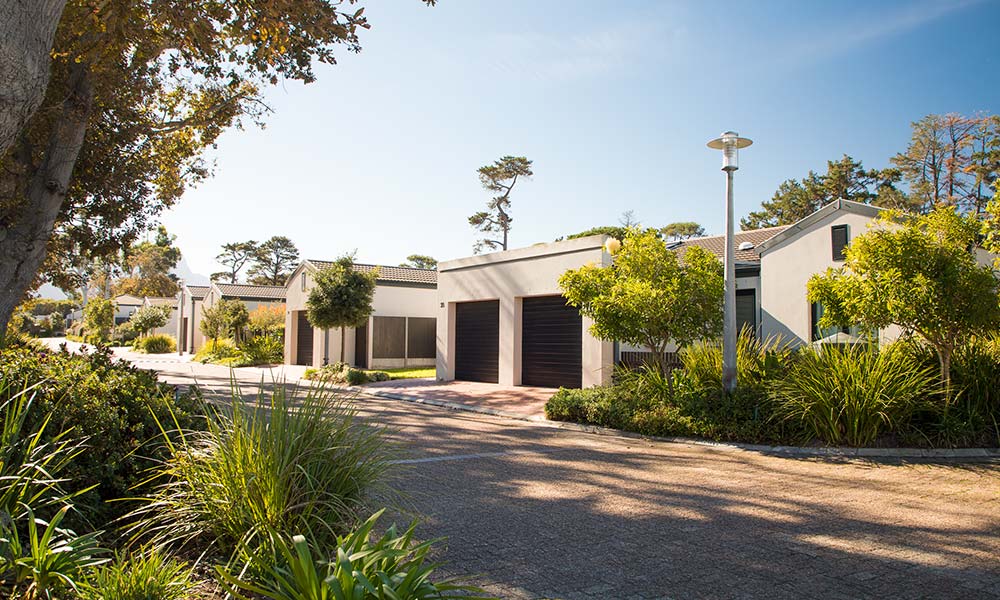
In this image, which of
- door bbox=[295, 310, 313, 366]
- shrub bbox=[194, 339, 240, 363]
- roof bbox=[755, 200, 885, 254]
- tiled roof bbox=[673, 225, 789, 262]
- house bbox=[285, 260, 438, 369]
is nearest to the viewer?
roof bbox=[755, 200, 885, 254]

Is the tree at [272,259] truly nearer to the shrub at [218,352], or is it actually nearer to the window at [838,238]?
the shrub at [218,352]

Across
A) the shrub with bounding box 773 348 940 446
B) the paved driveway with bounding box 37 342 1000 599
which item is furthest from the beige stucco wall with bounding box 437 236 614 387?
the paved driveway with bounding box 37 342 1000 599

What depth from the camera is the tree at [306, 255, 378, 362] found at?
72.5 ft

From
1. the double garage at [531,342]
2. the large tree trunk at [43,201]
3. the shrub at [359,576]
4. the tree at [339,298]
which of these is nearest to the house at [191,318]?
the tree at [339,298]

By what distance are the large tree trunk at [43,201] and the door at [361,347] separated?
1603 centimetres

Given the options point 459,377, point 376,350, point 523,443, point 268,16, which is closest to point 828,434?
point 523,443

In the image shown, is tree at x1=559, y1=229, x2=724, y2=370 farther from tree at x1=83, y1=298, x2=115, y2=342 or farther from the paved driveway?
tree at x1=83, y1=298, x2=115, y2=342

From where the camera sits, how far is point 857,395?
905cm

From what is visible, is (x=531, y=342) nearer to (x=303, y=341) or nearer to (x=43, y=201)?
(x=43, y=201)

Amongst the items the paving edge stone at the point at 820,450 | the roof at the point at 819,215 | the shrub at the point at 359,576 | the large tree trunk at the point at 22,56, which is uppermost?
the roof at the point at 819,215

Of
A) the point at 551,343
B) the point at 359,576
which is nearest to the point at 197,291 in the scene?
the point at 551,343

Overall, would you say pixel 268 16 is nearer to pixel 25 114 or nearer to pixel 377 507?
pixel 25 114

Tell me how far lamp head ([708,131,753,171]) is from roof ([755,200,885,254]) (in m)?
6.28

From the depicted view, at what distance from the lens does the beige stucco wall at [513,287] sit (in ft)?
51.5
